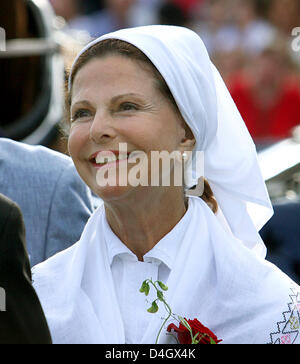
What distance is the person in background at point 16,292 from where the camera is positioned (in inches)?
77.9

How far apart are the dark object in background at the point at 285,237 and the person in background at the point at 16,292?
1389mm

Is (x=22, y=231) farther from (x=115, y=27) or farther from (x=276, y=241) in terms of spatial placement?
(x=115, y=27)

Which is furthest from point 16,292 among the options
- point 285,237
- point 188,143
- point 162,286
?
point 285,237

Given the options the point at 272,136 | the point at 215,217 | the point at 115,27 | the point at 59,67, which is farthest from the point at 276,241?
the point at 115,27

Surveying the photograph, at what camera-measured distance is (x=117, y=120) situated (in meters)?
2.52

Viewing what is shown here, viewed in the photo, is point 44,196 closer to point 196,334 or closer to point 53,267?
point 53,267

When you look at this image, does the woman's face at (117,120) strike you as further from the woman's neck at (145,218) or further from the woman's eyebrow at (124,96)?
the woman's neck at (145,218)

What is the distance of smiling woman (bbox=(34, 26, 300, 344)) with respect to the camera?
2.52 meters

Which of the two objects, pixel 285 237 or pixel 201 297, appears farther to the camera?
pixel 285 237

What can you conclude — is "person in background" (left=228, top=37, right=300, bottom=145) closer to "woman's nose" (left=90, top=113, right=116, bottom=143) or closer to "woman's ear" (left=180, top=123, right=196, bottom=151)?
"woman's ear" (left=180, top=123, right=196, bottom=151)

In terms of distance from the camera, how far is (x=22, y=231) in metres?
2.05

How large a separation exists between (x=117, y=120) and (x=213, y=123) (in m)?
0.34

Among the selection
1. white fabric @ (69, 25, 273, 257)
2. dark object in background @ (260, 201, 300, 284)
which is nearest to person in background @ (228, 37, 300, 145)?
dark object in background @ (260, 201, 300, 284)
